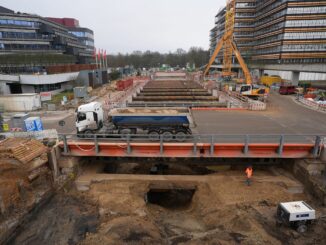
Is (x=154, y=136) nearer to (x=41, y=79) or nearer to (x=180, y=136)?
(x=180, y=136)

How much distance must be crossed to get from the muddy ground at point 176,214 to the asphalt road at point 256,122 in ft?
15.8

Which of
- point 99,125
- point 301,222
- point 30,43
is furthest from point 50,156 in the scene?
point 30,43

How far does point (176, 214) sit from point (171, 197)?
2.70 m

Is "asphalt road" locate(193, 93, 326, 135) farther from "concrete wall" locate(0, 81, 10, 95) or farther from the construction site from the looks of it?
"concrete wall" locate(0, 81, 10, 95)

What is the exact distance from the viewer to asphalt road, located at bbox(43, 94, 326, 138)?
779 inches

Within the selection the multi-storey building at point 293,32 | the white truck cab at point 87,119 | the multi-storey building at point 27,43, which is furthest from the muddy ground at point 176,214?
the multi-storey building at point 293,32

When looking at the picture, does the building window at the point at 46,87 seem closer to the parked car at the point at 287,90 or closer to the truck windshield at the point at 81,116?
the truck windshield at the point at 81,116

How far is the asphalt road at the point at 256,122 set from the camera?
19781 millimetres

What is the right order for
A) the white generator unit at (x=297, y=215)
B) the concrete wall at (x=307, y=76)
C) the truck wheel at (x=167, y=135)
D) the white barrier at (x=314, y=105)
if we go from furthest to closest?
the concrete wall at (x=307, y=76) → the white barrier at (x=314, y=105) → the truck wheel at (x=167, y=135) → the white generator unit at (x=297, y=215)

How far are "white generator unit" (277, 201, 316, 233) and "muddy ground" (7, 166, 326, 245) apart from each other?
0.33 m

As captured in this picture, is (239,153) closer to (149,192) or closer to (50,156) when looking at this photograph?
(149,192)

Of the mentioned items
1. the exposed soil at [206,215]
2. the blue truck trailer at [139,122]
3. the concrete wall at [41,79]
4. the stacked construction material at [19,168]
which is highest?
the concrete wall at [41,79]

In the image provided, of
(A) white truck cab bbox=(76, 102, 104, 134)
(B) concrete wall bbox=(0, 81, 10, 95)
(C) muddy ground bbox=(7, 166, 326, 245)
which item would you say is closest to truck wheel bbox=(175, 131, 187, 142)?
(C) muddy ground bbox=(7, 166, 326, 245)

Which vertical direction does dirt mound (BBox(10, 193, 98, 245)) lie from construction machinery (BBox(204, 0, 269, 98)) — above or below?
below
